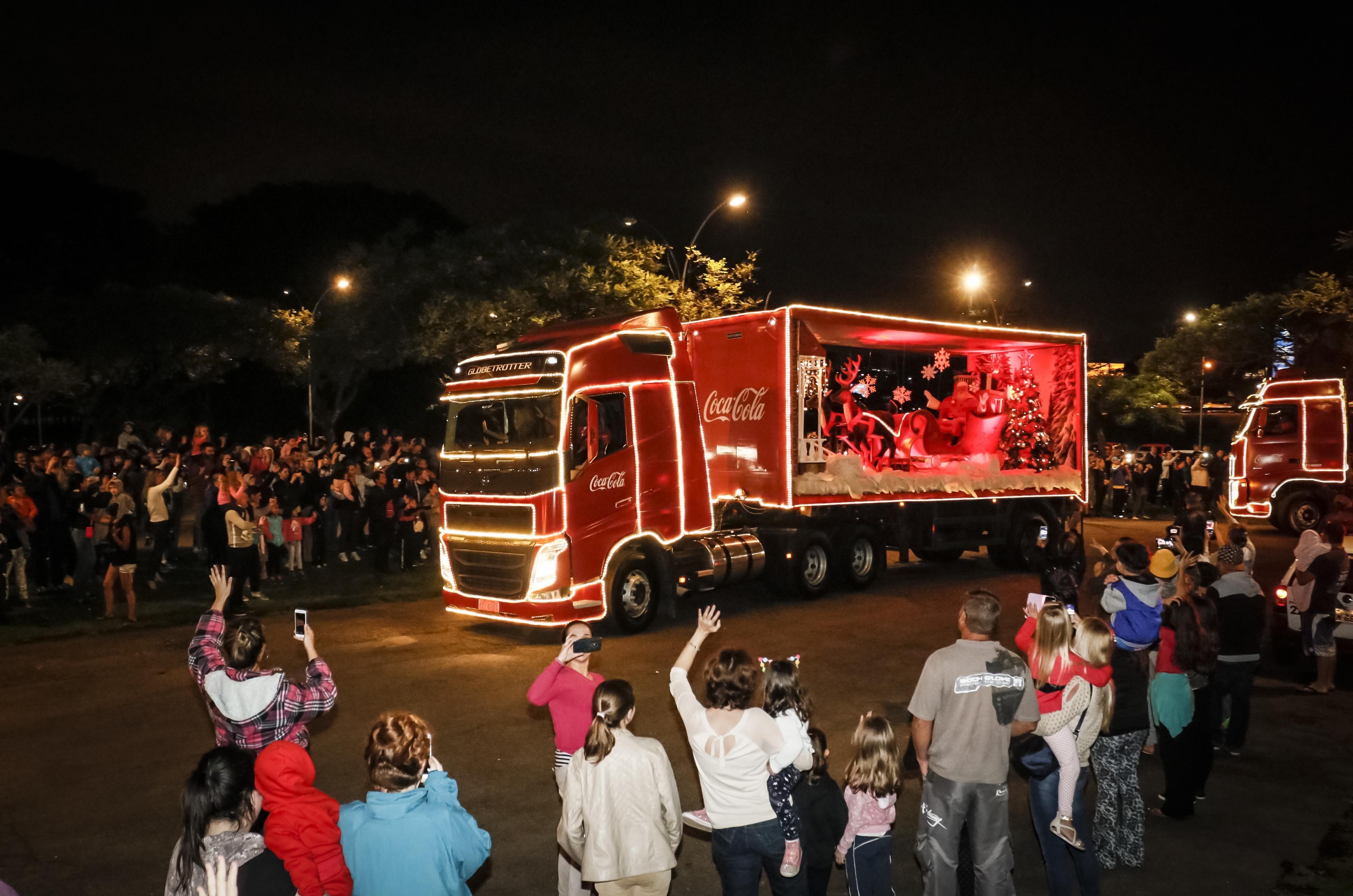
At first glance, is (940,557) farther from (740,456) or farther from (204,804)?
(204,804)

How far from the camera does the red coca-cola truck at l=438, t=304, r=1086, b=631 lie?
1085 centimetres

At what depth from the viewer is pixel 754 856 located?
3980 millimetres

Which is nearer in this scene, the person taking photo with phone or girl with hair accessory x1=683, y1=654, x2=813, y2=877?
girl with hair accessory x1=683, y1=654, x2=813, y2=877

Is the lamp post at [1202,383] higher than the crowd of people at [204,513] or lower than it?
higher

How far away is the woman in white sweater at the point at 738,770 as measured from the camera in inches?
155

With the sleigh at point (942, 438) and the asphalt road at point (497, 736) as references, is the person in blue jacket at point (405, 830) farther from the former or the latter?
the sleigh at point (942, 438)

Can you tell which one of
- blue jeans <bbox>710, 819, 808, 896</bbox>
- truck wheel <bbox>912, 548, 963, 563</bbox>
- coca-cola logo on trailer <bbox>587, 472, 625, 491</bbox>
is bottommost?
truck wheel <bbox>912, 548, 963, 563</bbox>

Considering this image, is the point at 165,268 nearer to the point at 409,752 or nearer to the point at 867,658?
the point at 867,658

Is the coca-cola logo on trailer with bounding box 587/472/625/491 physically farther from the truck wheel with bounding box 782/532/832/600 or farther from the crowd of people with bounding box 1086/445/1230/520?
the crowd of people with bounding box 1086/445/1230/520

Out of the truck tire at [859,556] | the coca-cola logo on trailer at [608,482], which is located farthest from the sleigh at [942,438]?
the coca-cola logo on trailer at [608,482]

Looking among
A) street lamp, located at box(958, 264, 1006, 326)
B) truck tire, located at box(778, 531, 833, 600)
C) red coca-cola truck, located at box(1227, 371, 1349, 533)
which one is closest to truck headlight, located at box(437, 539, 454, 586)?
truck tire, located at box(778, 531, 833, 600)

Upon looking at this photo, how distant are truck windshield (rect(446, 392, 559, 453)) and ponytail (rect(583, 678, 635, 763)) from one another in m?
6.94

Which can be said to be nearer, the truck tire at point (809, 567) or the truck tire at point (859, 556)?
the truck tire at point (809, 567)

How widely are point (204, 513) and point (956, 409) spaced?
1144 cm
